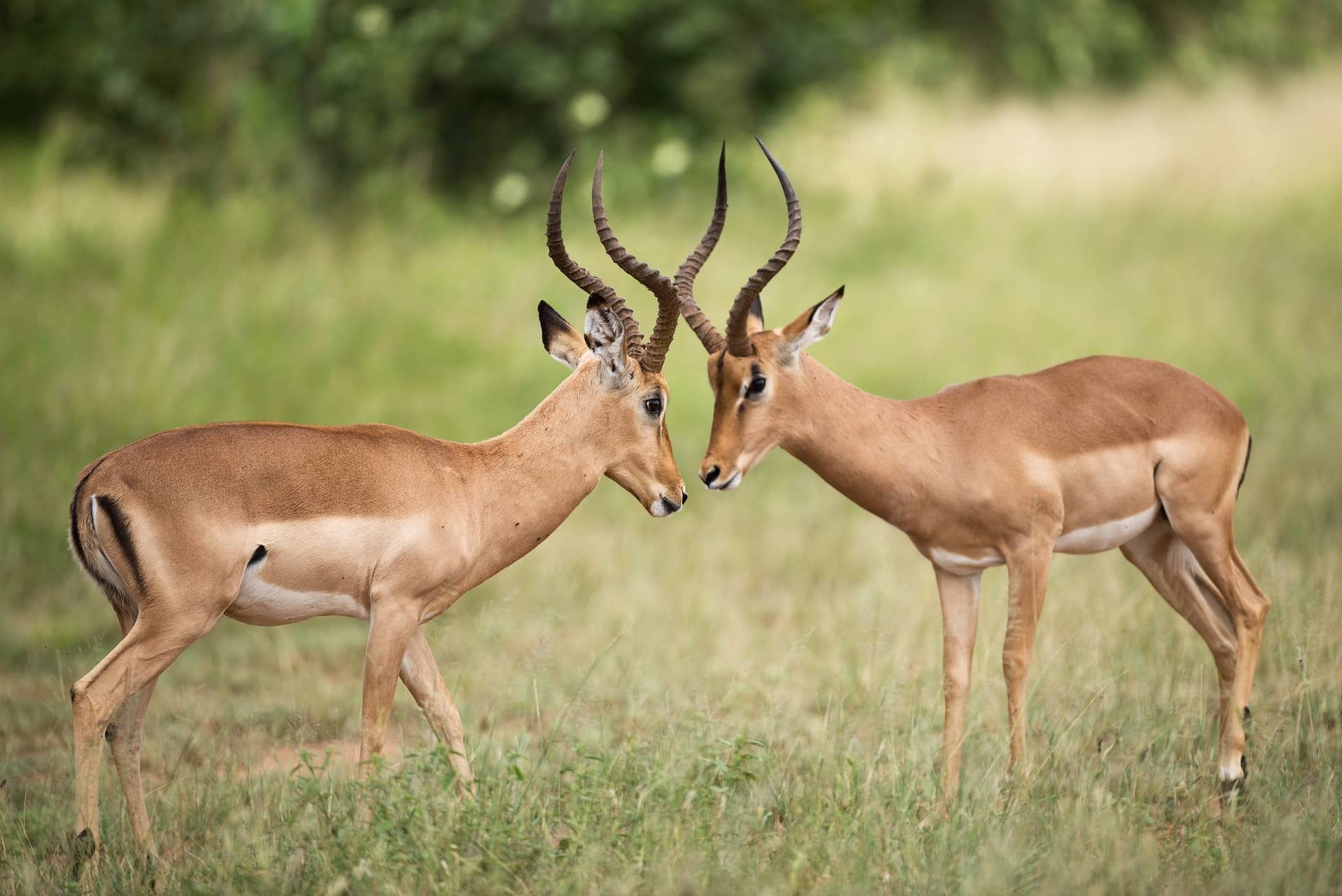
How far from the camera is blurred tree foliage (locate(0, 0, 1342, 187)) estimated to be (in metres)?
13.7

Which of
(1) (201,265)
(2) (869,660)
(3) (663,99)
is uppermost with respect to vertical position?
(3) (663,99)

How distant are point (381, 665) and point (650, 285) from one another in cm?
144

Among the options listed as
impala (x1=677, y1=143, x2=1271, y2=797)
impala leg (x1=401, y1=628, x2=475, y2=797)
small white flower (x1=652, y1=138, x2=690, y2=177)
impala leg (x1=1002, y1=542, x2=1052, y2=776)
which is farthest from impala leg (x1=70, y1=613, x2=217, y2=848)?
small white flower (x1=652, y1=138, x2=690, y2=177)

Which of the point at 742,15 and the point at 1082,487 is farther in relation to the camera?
the point at 742,15

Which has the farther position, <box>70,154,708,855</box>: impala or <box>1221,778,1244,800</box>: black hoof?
<box>1221,778,1244,800</box>: black hoof

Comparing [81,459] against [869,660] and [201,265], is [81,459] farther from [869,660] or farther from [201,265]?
[869,660]

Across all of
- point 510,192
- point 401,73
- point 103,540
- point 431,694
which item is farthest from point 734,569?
point 401,73

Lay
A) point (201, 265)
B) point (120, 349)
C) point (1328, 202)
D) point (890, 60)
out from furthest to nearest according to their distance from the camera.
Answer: point (890, 60) < point (1328, 202) < point (201, 265) < point (120, 349)

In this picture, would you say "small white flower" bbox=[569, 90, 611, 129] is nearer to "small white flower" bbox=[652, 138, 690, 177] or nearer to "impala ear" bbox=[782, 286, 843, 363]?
"small white flower" bbox=[652, 138, 690, 177]

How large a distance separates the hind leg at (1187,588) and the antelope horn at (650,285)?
2.00m

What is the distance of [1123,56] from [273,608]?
1972cm

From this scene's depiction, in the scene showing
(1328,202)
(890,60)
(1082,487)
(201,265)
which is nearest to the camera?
(1082,487)

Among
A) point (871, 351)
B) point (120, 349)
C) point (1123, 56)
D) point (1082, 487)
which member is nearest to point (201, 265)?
point (120, 349)

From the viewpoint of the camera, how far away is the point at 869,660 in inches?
224
